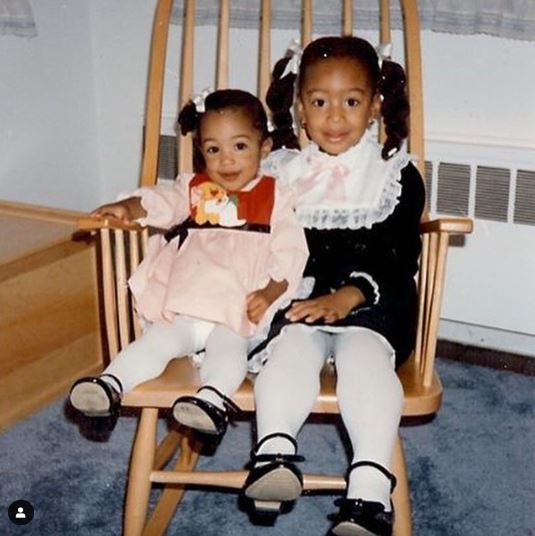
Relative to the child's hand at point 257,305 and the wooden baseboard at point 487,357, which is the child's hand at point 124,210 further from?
the wooden baseboard at point 487,357

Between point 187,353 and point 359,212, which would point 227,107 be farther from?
point 187,353

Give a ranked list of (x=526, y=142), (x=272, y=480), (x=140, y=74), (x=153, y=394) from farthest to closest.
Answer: (x=140, y=74)
(x=526, y=142)
(x=153, y=394)
(x=272, y=480)

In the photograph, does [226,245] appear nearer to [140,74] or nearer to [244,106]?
[244,106]

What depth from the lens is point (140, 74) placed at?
2400 millimetres

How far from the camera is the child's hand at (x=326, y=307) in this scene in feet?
4.25

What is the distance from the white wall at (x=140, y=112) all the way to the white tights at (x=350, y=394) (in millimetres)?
839

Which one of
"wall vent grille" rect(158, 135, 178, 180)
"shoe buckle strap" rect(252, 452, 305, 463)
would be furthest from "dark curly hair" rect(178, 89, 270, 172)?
"wall vent grille" rect(158, 135, 178, 180)

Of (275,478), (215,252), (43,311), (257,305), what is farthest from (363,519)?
(43,311)

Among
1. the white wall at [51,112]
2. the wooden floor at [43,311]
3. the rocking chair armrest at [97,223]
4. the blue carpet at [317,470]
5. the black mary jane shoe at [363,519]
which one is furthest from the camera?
the white wall at [51,112]

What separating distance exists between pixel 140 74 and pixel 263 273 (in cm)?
117

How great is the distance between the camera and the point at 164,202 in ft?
4.76

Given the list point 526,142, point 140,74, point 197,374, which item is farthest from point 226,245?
point 140,74

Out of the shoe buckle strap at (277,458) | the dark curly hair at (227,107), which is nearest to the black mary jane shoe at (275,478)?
the shoe buckle strap at (277,458)

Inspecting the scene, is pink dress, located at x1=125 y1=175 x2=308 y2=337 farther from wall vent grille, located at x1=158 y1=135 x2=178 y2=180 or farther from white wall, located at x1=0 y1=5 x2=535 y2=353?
wall vent grille, located at x1=158 y1=135 x2=178 y2=180
